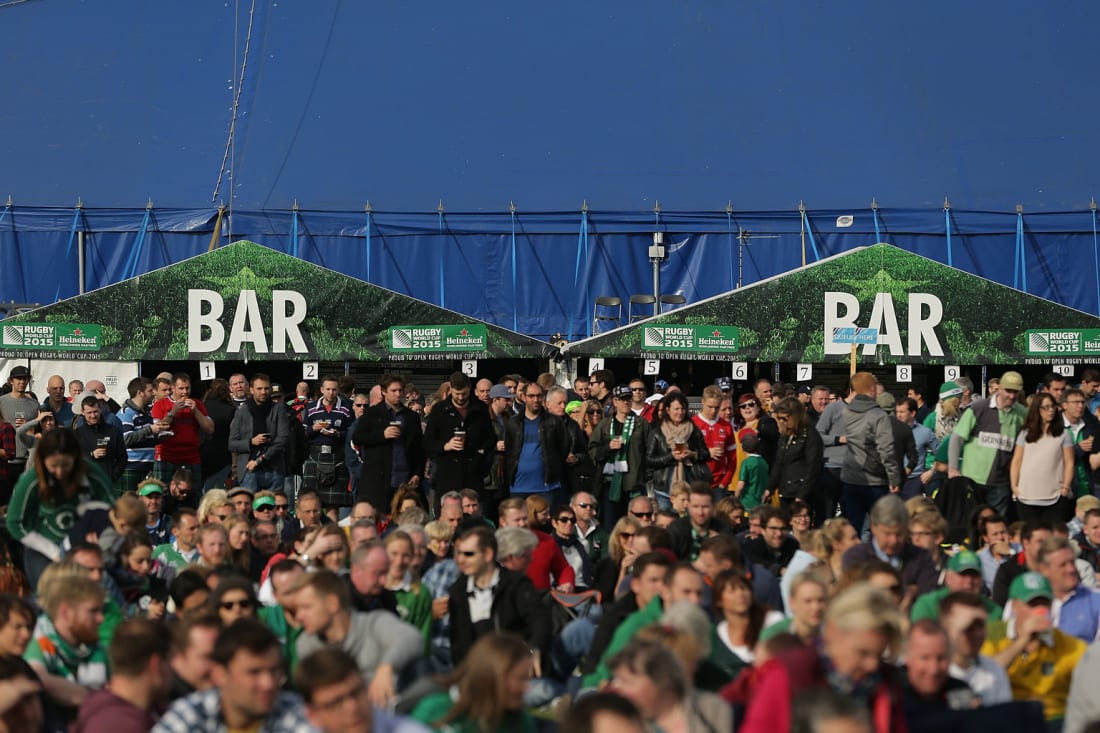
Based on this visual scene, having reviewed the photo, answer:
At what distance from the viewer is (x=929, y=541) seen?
906 centimetres

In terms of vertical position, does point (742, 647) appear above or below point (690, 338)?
below

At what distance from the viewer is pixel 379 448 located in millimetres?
12977

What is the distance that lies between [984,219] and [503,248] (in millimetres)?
7350

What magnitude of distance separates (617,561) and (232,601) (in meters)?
3.35

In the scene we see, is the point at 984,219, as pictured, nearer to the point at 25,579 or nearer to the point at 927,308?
the point at 927,308

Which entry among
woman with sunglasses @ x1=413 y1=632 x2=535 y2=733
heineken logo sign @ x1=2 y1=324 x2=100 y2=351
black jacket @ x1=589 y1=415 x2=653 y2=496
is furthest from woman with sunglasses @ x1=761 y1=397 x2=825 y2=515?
heineken logo sign @ x1=2 y1=324 x2=100 y2=351

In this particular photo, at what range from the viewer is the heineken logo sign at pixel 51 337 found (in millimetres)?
16281

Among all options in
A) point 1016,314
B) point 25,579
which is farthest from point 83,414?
point 1016,314

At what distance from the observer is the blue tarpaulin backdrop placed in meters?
23.4

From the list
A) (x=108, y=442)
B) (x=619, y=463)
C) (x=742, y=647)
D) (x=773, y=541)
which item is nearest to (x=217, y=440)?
(x=108, y=442)

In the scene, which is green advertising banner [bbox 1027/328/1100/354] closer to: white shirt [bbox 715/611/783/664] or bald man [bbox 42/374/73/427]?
bald man [bbox 42/374/73/427]

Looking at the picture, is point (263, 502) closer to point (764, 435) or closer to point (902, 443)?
point (764, 435)

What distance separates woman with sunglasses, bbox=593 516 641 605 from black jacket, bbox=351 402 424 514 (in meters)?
3.40

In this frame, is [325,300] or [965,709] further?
[325,300]
